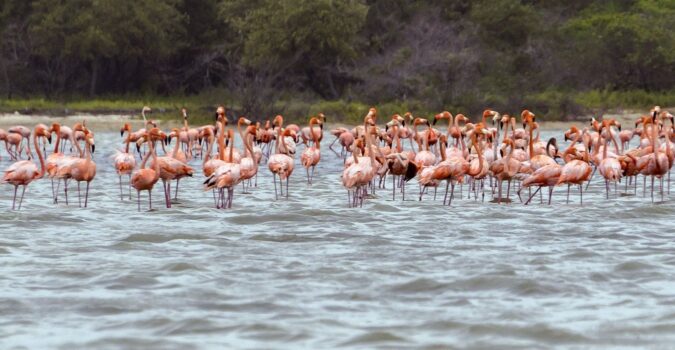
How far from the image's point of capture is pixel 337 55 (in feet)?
130

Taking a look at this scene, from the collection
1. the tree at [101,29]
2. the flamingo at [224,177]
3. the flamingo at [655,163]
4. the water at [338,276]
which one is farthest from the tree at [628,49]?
the flamingo at [224,177]

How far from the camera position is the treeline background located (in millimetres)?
36812

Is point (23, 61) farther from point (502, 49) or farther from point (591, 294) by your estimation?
point (591, 294)

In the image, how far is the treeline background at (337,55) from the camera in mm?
36812

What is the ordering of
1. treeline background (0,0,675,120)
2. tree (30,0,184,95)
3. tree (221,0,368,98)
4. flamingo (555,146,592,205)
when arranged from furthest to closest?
tree (221,0,368,98), tree (30,0,184,95), treeline background (0,0,675,120), flamingo (555,146,592,205)

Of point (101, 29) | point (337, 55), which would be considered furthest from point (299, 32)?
point (101, 29)

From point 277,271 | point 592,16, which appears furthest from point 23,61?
point 277,271

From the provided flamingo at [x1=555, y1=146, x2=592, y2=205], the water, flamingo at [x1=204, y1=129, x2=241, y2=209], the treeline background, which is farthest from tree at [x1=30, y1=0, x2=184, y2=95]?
flamingo at [x1=555, y1=146, x2=592, y2=205]

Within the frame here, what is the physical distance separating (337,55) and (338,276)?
3055cm

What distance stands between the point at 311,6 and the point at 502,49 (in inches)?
306

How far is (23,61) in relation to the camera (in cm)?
4103

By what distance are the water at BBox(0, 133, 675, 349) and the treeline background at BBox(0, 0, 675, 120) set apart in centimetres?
2043

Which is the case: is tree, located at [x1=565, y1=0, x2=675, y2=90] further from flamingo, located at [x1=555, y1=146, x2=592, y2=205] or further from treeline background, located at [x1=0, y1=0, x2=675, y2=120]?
flamingo, located at [x1=555, y1=146, x2=592, y2=205]

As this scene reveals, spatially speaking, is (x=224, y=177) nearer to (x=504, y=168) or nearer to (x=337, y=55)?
(x=504, y=168)
